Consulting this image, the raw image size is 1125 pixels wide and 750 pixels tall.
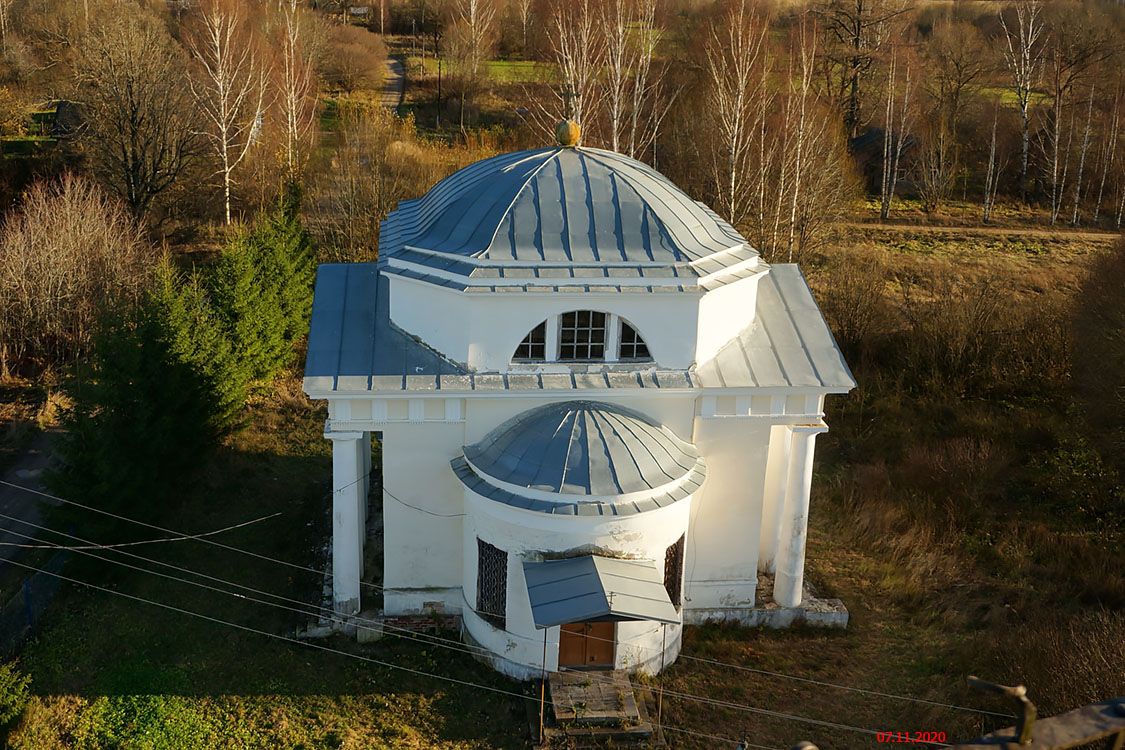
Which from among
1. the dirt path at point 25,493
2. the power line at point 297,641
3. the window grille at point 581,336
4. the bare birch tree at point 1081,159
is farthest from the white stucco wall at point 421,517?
the bare birch tree at point 1081,159

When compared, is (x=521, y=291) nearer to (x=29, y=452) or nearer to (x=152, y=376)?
(x=152, y=376)

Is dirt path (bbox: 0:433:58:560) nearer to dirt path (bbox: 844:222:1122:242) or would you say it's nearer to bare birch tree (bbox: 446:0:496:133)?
bare birch tree (bbox: 446:0:496:133)

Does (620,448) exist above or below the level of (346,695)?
above

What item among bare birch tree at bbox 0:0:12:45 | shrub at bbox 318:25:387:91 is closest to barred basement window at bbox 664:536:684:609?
shrub at bbox 318:25:387:91

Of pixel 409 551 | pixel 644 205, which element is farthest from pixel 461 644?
pixel 644 205

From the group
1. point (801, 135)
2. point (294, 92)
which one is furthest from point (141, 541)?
point (294, 92)

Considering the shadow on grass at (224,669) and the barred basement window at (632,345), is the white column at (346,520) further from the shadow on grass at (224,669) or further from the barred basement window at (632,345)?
the barred basement window at (632,345)

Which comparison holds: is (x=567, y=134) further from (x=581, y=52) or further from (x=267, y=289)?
(x=581, y=52)
